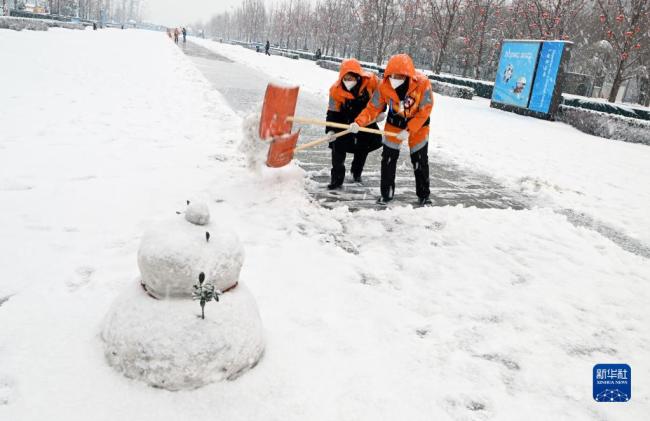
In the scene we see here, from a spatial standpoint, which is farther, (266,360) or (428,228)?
(428,228)

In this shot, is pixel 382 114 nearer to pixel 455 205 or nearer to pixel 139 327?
pixel 455 205

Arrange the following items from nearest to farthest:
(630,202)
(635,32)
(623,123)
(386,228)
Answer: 1. (386,228)
2. (630,202)
3. (623,123)
4. (635,32)

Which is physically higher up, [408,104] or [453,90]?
[453,90]

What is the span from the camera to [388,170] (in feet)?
15.4

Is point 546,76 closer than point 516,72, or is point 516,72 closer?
point 546,76

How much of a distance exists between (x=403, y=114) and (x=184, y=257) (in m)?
3.00

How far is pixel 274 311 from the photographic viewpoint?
8.73 ft

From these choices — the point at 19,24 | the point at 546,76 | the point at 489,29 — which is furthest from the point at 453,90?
the point at 19,24

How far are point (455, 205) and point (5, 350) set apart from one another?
13.4 feet

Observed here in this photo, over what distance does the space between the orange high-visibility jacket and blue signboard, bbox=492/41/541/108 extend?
10598 millimetres

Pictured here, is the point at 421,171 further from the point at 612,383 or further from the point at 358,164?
the point at 612,383

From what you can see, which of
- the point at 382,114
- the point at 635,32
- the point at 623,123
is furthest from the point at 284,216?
the point at 635,32

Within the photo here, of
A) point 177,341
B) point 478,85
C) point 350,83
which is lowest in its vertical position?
point 177,341

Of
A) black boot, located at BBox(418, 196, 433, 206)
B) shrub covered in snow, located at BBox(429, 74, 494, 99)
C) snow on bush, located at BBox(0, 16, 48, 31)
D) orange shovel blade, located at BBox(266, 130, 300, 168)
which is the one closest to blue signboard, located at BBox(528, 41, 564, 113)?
shrub covered in snow, located at BBox(429, 74, 494, 99)
